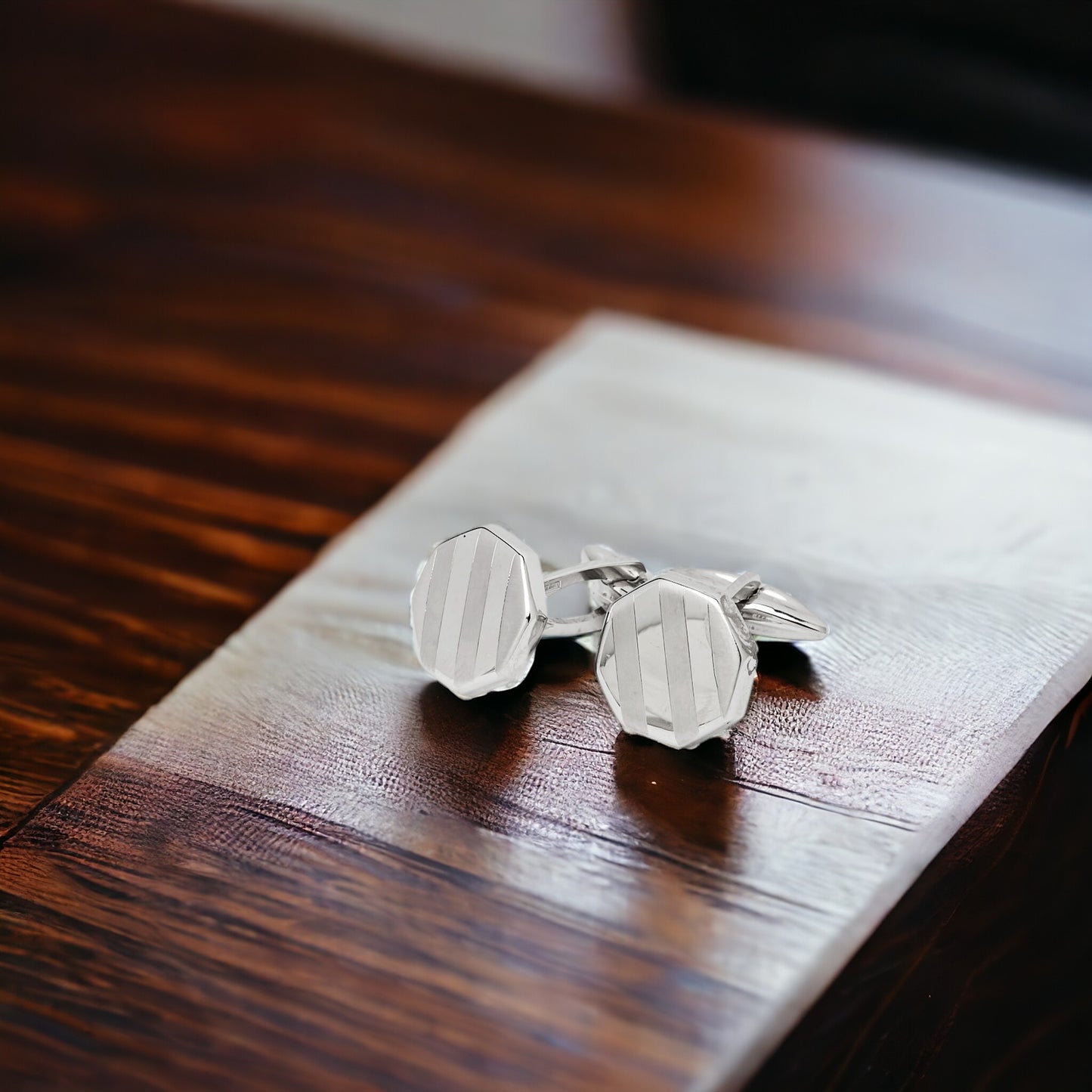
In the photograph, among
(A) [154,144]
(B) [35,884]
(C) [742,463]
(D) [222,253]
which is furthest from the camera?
(A) [154,144]

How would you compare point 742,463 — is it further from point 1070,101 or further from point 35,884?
point 1070,101

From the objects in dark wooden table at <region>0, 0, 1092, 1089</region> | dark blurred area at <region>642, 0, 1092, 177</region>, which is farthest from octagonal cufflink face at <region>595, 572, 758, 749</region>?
dark blurred area at <region>642, 0, 1092, 177</region>

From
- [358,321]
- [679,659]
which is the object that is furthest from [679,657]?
[358,321]

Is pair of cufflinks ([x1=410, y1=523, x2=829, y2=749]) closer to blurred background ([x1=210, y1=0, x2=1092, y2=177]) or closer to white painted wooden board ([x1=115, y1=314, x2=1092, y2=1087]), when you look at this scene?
white painted wooden board ([x1=115, y1=314, x2=1092, y2=1087])

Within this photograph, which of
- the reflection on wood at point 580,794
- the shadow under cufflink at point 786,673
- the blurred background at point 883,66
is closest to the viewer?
the reflection on wood at point 580,794

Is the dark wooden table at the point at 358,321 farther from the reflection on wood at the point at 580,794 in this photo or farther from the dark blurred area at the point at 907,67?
the dark blurred area at the point at 907,67

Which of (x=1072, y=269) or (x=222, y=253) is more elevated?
(x=1072, y=269)

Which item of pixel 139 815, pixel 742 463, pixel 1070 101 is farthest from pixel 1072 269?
pixel 139 815

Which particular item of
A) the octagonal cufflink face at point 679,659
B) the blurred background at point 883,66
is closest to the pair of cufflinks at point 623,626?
the octagonal cufflink face at point 679,659
